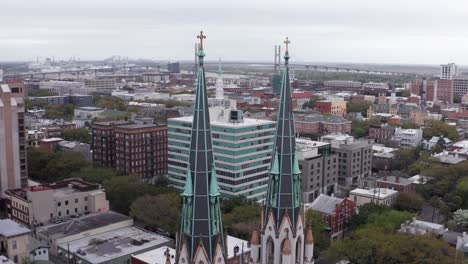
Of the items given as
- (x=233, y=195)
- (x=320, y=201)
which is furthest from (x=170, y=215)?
→ (x=320, y=201)

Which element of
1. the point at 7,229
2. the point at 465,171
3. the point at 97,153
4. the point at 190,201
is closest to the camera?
the point at 190,201

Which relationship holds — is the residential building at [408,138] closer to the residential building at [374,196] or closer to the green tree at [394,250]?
the residential building at [374,196]

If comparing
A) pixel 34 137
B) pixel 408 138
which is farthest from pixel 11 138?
pixel 408 138

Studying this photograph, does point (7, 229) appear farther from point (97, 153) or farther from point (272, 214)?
point (97, 153)

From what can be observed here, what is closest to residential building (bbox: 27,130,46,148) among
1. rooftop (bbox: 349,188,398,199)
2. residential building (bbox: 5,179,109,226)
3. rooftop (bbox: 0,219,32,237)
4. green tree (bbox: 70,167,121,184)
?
green tree (bbox: 70,167,121,184)

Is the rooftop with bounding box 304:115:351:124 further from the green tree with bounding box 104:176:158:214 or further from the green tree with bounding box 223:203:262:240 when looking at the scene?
the green tree with bounding box 223:203:262:240

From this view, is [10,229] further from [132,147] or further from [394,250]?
[394,250]

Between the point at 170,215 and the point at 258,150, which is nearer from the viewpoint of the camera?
the point at 170,215
